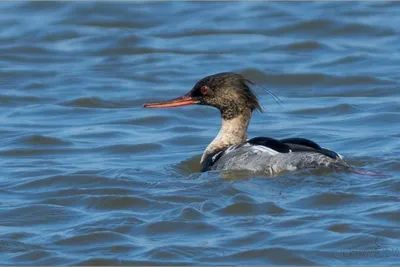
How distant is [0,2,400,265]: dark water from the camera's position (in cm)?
880

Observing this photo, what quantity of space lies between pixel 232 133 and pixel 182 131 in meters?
1.77

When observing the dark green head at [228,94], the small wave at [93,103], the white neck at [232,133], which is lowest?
the small wave at [93,103]

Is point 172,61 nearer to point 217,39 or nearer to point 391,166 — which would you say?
point 217,39

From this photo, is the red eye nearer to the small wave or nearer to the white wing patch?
the white wing patch

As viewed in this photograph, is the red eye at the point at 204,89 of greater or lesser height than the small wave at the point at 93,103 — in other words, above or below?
above

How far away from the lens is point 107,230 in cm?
905

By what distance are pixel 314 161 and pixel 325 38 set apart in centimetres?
765

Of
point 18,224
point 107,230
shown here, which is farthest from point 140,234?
point 18,224

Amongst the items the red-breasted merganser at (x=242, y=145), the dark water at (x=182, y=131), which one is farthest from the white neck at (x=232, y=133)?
the dark water at (x=182, y=131)

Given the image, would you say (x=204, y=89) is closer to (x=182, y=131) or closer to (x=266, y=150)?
(x=266, y=150)

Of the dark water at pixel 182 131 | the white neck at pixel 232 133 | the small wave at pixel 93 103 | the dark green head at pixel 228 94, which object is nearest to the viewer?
the dark water at pixel 182 131

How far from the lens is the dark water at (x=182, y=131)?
28.9 feet

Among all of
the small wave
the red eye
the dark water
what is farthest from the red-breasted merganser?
the small wave

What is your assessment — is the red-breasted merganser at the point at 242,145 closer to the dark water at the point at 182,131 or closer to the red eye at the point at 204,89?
the red eye at the point at 204,89
